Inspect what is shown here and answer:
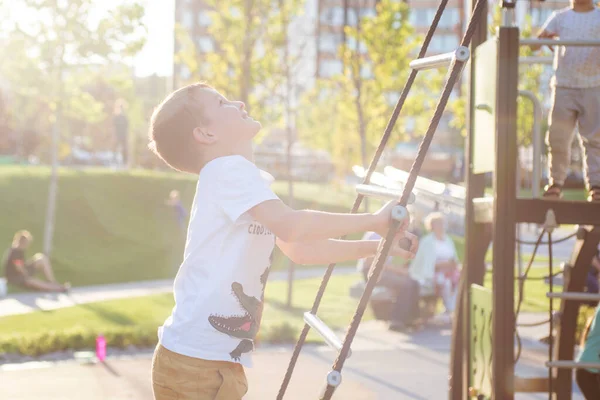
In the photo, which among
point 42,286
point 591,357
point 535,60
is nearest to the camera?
point 535,60

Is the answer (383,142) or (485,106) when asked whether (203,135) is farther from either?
(485,106)

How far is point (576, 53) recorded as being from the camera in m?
5.62

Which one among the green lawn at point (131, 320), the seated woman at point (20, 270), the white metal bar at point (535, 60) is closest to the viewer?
the white metal bar at point (535, 60)

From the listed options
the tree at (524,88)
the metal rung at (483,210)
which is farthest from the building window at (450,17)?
the metal rung at (483,210)

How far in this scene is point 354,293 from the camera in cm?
1416

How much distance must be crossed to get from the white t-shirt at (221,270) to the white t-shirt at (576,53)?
2983 mm

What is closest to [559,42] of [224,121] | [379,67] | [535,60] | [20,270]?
[535,60]

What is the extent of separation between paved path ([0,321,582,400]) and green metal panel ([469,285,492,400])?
2.24 meters

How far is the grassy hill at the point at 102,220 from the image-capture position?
65.5ft

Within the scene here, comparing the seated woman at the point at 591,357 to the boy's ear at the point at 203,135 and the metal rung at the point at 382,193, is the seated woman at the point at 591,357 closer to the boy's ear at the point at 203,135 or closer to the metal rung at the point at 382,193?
the metal rung at the point at 382,193

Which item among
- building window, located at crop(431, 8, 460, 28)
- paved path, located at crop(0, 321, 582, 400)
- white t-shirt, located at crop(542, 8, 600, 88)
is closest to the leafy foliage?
paved path, located at crop(0, 321, 582, 400)

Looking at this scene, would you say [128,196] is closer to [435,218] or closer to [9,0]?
[9,0]

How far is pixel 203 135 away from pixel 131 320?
9.56 meters

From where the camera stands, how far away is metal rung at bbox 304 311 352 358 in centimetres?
340
